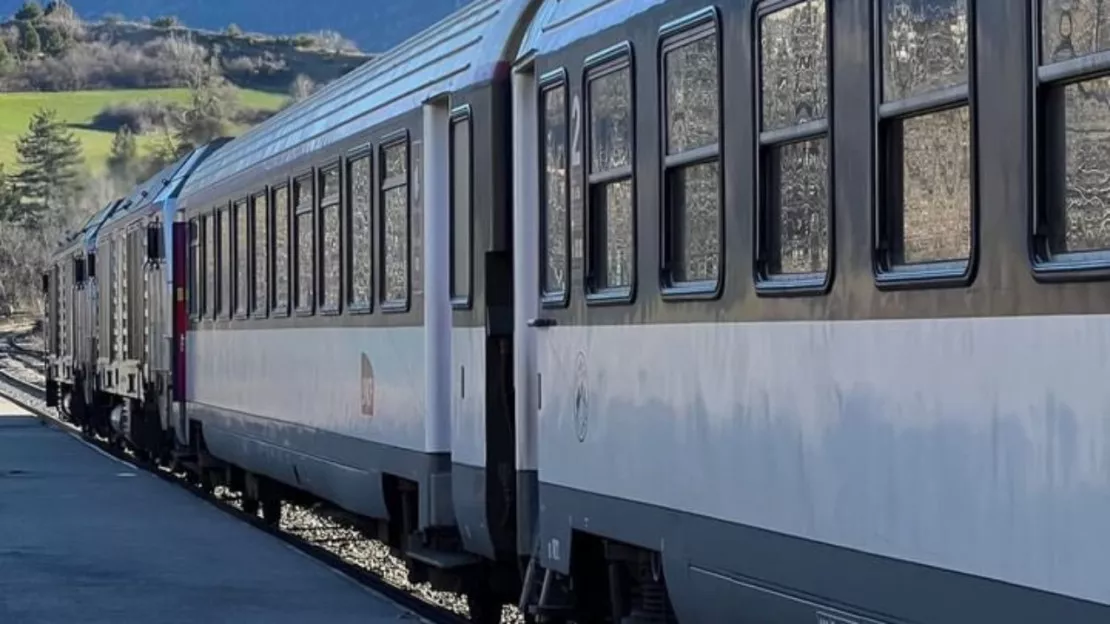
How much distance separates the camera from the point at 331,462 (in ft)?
48.1

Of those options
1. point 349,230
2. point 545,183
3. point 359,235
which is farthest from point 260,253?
point 545,183

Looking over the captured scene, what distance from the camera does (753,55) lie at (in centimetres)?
733

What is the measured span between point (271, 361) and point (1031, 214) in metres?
11.9

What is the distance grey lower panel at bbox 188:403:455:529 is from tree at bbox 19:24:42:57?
162054mm

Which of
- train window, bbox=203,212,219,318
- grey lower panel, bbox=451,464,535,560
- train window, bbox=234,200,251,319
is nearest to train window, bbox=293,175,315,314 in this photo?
train window, bbox=234,200,251,319

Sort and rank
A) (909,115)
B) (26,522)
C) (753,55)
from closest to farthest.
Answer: (909,115) → (753,55) → (26,522)

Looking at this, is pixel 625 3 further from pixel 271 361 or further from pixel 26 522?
pixel 26 522

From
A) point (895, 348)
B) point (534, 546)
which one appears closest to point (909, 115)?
point (895, 348)

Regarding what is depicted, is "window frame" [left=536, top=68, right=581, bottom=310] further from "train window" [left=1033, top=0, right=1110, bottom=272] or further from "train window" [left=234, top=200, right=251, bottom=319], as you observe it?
"train window" [left=234, top=200, right=251, bottom=319]

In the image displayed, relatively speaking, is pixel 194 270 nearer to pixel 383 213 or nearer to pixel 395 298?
pixel 383 213

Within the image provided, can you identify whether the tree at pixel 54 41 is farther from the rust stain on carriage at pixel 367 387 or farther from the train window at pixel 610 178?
the train window at pixel 610 178

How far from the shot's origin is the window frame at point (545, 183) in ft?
31.1

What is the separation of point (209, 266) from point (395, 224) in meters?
7.94

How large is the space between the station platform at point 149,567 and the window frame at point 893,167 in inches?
245
